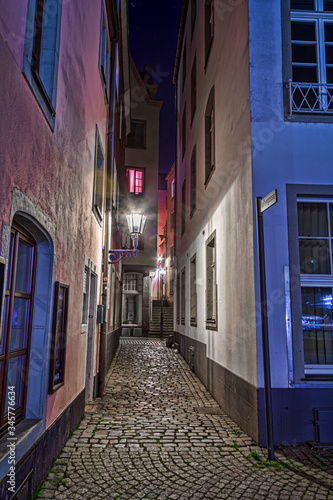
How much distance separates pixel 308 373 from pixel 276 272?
57.7 inches

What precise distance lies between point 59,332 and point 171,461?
6.73 feet

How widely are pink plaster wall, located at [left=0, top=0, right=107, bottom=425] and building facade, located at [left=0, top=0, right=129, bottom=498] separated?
1 centimetres

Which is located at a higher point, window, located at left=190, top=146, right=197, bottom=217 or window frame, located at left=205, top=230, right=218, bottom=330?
window, located at left=190, top=146, right=197, bottom=217

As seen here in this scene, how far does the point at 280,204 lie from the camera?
231 inches

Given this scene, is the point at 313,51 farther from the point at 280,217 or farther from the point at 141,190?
the point at 141,190

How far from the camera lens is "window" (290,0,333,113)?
6281 mm

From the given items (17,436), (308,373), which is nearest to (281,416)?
(308,373)

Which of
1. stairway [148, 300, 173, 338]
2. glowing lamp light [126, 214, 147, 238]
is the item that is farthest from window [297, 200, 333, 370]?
stairway [148, 300, 173, 338]

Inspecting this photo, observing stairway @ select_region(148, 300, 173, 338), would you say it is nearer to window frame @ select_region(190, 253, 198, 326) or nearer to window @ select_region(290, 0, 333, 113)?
window frame @ select_region(190, 253, 198, 326)

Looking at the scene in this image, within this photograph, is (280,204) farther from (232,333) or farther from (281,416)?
(281,416)

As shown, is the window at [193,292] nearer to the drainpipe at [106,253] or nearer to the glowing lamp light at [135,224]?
the glowing lamp light at [135,224]

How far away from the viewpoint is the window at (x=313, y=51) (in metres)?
6.28

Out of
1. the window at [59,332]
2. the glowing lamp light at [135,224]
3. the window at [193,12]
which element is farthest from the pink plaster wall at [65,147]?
the window at [193,12]

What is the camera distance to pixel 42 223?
3816 millimetres
